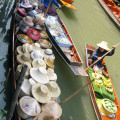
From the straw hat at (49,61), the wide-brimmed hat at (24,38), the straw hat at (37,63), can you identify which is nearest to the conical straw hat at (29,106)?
the straw hat at (37,63)

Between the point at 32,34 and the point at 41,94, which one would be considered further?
the point at 32,34

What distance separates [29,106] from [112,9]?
10.6 meters

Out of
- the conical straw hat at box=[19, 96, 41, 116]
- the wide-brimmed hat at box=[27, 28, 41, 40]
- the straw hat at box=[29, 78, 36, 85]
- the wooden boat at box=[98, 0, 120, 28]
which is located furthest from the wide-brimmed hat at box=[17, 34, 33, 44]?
the wooden boat at box=[98, 0, 120, 28]

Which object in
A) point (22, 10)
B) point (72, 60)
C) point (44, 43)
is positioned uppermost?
point (22, 10)

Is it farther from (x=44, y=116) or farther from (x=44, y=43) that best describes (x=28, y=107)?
(x=44, y=43)

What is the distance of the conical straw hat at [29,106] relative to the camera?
2.52 metres

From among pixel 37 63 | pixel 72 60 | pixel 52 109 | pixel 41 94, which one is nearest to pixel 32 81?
pixel 41 94

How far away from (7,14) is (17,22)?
1385 millimetres

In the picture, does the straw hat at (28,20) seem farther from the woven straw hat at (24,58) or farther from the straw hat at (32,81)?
the straw hat at (32,81)

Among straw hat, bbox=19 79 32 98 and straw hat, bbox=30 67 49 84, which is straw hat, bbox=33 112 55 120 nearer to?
straw hat, bbox=19 79 32 98

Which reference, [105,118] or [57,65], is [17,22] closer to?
[57,65]

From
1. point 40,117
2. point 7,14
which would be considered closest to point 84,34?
point 7,14

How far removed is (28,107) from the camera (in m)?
2.55

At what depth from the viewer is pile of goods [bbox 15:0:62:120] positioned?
2582mm
